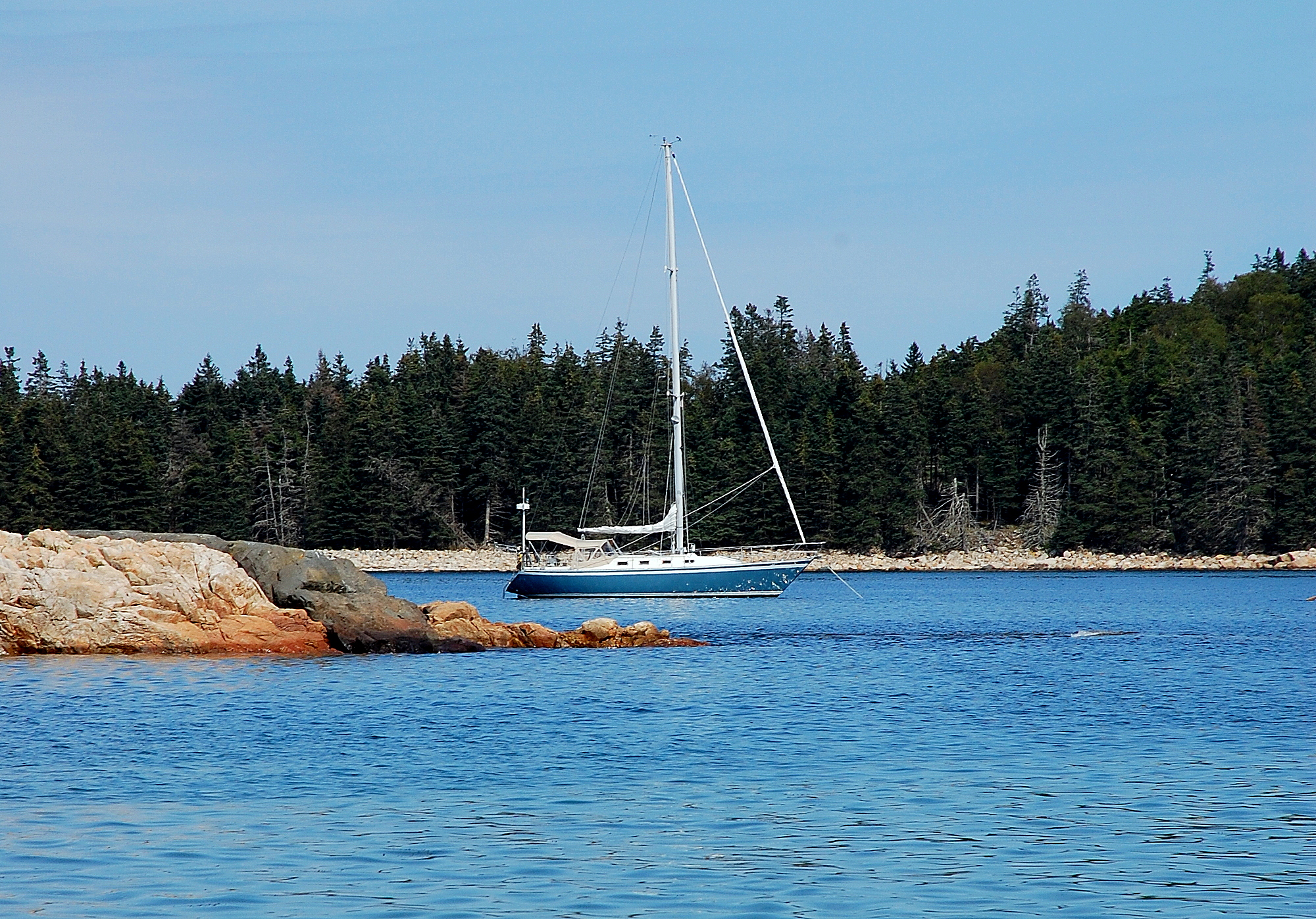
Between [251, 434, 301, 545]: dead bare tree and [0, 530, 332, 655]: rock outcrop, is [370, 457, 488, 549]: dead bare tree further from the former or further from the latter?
[0, 530, 332, 655]: rock outcrop

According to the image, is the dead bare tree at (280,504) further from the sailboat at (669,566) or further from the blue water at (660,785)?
the blue water at (660,785)

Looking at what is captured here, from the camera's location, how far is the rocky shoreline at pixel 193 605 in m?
31.0

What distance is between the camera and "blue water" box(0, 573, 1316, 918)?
11719 mm

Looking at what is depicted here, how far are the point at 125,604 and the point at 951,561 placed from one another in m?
82.8

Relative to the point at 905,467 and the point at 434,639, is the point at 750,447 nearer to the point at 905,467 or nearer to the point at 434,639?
the point at 905,467

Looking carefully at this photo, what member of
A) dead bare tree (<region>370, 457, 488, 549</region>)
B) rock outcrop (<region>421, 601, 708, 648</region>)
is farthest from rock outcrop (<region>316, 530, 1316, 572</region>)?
rock outcrop (<region>421, 601, 708, 648</region>)

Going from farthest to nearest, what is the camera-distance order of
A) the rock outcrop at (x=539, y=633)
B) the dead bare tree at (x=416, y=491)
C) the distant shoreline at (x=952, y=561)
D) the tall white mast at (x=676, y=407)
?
1. the dead bare tree at (x=416, y=491)
2. the distant shoreline at (x=952, y=561)
3. the tall white mast at (x=676, y=407)
4. the rock outcrop at (x=539, y=633)

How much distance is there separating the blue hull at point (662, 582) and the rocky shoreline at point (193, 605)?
16757mm

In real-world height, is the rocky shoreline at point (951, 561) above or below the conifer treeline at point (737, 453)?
below

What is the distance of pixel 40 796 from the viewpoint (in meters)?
15.8

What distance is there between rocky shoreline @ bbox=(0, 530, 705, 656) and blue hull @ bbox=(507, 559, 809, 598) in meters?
16.8

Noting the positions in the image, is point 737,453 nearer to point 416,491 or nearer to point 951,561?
point 951,561

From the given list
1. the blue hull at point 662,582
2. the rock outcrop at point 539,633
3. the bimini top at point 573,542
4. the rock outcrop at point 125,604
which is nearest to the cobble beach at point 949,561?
the blue hull at point 662,582

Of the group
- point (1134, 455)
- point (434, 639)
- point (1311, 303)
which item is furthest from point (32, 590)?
point (1311, 303)
